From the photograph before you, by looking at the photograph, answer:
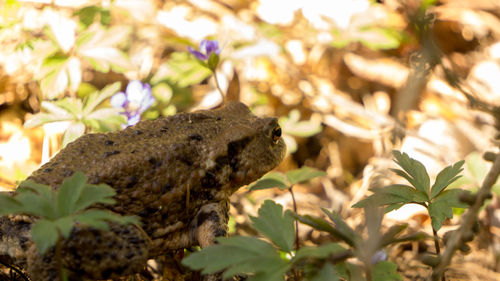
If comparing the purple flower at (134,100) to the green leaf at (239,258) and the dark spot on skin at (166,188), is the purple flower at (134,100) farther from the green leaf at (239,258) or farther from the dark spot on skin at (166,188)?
the green leaf at (239,258)

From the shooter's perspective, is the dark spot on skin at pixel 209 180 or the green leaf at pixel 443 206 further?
the dark spot on skin at pixel 209 180

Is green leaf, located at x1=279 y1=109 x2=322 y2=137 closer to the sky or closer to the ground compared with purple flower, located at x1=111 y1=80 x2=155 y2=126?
closer to the ground

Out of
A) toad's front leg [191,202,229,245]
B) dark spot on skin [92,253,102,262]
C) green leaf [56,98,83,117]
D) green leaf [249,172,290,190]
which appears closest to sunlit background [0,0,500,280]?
green leaf [56,98,83,117]

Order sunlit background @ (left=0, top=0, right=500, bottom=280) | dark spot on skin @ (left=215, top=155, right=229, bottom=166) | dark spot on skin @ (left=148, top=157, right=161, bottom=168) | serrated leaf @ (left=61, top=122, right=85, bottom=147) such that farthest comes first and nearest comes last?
sunlit background @ (left=0, top=0, right=500, bottom=280) < serrated leaf @ (left=61, top=122, right=85, bottom=147) < dark spot on skin @ (left=215, top=155, right=229, bottom=166) < dark spot on skin @ (left=148, top=157, right=161, bottom=168)

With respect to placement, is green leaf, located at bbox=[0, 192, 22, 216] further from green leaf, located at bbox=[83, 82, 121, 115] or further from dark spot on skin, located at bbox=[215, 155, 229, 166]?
green leaf, located at bbox=[83, 82, 121, 115]

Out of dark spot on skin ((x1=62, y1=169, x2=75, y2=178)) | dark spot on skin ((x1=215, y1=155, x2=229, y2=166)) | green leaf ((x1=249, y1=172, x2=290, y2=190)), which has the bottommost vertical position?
green leaf ((x1=249, y1=172, x2=290, y2=190))

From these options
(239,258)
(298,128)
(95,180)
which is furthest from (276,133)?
(239,258)

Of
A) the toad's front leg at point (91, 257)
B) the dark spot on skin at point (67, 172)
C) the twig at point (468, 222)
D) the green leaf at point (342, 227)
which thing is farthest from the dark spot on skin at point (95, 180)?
the twig at point (468, 222)
